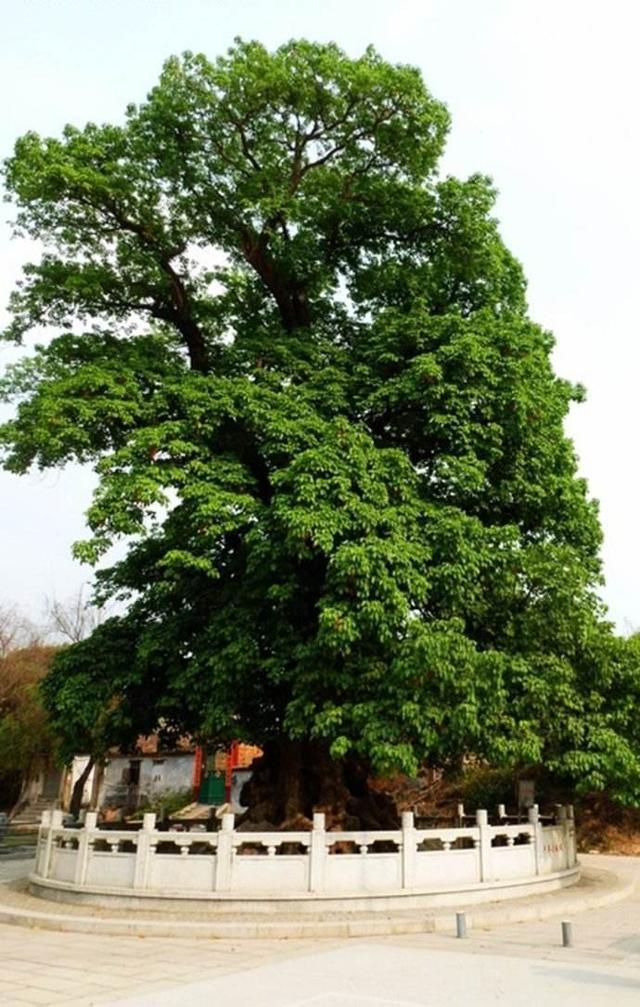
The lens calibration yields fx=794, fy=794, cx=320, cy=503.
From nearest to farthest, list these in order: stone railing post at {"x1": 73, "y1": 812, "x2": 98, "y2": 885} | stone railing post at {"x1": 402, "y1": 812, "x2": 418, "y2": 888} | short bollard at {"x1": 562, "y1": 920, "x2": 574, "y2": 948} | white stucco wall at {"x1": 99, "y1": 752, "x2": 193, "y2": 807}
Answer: short bollard at {"x1": 562, "y1": 920, "x2": 574, "y2": 948} < stone railing post at {"x1": 402, "y1": 812, "x2": 418, "y2": 888} < stone railing post at {"x1": 73, "y1": 812, "x2": 98, "y2": 885} < white stucco wall at {"x1": 99, "y1": 752, "x2": 193, "y2": 807}

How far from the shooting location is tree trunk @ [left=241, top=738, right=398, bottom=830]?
1336 cm

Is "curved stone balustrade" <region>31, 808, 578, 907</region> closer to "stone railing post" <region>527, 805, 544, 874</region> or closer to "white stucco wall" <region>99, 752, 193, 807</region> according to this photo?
"stone railing post" <region>527, 805, 544, 874</region>

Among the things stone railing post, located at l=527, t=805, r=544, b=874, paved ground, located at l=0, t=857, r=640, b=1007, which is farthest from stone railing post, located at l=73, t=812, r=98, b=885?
stone railing post, located at l=527, t=805, r=544, b=874

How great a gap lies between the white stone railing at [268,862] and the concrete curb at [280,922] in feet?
1.48

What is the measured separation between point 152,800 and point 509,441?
21.3 m

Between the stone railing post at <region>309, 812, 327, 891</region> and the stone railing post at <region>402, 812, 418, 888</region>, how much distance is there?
1.20 meters

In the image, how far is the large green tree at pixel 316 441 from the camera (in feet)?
38.3

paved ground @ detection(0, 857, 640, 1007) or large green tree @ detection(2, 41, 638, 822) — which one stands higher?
large green tree @ detection(2, 41, 638, 822)

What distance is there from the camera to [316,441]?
1259 centimetres

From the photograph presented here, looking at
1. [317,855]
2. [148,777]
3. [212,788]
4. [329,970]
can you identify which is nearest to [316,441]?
[317,855]

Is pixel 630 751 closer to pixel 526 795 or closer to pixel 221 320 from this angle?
pixel 526 795

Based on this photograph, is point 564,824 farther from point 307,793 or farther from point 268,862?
point 268,862

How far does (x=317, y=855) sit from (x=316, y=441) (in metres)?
6.02

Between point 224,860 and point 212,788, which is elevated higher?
point 212,788
